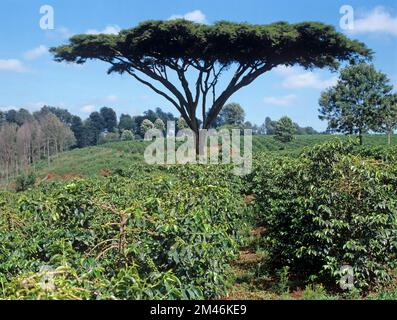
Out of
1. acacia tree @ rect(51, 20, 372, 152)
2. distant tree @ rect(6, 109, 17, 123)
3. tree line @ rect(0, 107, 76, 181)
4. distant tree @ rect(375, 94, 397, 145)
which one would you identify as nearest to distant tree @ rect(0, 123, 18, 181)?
tree line @ rect(0, 107, 76, 181)

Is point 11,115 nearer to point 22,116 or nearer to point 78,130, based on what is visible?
point 22,116

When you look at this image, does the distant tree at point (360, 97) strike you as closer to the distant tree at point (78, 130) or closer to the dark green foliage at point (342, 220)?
the dark green foliage at point (342, 220)

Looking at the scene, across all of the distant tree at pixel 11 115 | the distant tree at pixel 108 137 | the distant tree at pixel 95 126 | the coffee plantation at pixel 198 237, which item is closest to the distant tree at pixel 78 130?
the distant tree at pixel 95 126

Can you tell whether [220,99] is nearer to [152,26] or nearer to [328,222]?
[152,26]

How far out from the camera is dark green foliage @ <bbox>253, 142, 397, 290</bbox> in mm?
5258

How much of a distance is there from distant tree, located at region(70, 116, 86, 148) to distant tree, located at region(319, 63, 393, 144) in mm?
47396

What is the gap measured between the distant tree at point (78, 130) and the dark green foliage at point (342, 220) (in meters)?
65.8

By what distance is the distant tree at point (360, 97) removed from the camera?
2864cm

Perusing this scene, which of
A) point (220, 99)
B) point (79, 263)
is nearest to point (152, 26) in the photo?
point (220, 99)

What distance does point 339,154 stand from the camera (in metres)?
5.71

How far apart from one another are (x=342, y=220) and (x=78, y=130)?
71.8 meters

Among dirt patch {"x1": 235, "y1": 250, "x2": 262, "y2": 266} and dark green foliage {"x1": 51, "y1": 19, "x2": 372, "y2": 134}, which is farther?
dark green foliage {"x1": 51, "y1": 19, "x2": 372, "y2": 134}

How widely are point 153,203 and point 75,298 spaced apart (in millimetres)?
1554

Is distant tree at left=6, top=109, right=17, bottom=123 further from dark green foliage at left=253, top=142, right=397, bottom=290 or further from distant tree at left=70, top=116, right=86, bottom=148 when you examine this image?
dark green foliage at left=253, top=142, right=397, bottom=290
